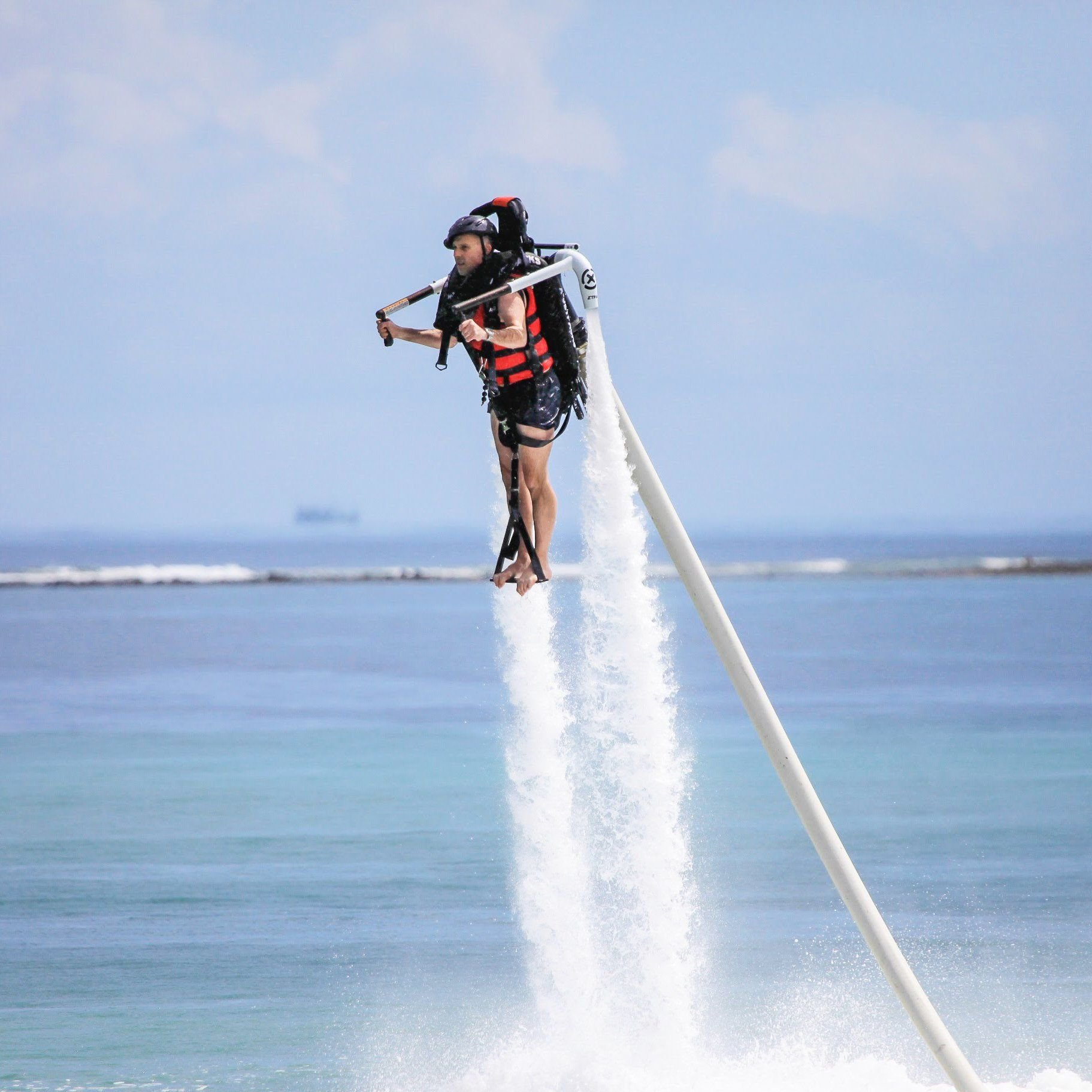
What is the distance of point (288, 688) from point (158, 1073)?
72.8 feet

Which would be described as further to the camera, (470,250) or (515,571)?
(515,571)

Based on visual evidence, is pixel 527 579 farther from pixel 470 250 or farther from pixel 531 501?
pixel 470 250

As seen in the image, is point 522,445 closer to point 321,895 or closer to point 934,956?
point 934,956

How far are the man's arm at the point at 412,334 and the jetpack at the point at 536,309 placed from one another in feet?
0.07

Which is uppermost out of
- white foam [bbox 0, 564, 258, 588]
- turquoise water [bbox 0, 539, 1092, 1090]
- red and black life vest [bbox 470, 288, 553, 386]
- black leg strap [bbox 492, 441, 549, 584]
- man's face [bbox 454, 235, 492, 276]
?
man's face [bbox 454, 235, 492, 276]

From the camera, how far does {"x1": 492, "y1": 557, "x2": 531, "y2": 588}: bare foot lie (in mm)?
6270

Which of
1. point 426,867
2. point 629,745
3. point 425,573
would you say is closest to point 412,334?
point 629,745


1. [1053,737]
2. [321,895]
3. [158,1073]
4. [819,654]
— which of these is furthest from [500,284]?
[819,654]

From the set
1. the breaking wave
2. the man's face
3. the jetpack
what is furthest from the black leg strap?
the breaking wave

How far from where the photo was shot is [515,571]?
629 cm

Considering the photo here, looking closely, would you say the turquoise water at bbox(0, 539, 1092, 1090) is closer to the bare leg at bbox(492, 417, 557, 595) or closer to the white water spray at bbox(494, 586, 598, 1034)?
the white water spray at bbox(494, 586, 598, 1034)

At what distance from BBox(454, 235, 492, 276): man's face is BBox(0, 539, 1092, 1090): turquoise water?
5629 millimetres

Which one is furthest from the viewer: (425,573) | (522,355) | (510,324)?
(425,573)

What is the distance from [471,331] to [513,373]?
0.44m
